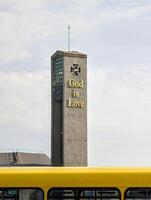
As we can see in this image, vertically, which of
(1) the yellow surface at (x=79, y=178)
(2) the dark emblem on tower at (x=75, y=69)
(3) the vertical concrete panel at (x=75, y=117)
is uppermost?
(2) the dark emblem on tower at (x=75, y=69)

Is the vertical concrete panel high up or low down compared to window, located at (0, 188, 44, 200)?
up

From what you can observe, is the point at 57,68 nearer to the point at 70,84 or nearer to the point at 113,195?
the point at 70,84

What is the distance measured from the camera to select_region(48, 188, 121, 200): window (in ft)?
45.0

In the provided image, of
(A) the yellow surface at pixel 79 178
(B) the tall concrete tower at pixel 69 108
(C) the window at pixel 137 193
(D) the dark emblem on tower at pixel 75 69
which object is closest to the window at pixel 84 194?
(A) the yellow surface at pixel 79 178

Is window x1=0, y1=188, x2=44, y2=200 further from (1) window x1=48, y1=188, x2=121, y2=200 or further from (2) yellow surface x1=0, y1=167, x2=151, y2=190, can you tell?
(1) window x1=48, y1=188, x2=121, y2=200

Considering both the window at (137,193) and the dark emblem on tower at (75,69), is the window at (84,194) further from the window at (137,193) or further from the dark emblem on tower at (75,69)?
the dark emblem on tower at (75,69)

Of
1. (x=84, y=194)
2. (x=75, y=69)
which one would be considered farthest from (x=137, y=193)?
(x=75, y=69)

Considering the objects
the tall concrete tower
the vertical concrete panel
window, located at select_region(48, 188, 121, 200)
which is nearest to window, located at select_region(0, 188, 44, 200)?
window, located at select_region(48, 188, 121, 200)

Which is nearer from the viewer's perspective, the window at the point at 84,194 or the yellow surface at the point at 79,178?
the window at the point at 84,194

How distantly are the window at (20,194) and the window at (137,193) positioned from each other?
177 cm

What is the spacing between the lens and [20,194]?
13984 millimetres

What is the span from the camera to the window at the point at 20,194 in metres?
13.9

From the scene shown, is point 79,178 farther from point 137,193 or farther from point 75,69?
point 75,69

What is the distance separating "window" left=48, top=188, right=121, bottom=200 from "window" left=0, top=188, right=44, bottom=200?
0.97ft
